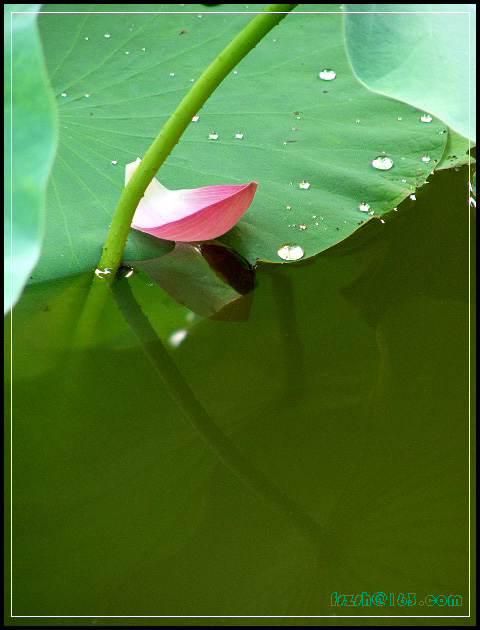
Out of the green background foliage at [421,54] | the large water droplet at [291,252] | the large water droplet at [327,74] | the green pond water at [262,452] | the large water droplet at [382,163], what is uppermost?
the large water droplet at [327,74]

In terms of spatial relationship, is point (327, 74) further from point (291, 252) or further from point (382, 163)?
point (291, 252)

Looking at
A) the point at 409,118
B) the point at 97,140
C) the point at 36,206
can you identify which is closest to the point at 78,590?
the point at 36,206

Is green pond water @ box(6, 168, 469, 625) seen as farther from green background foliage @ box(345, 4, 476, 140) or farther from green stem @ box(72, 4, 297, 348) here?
green background foliage @ box(345, 4, 476, 140)

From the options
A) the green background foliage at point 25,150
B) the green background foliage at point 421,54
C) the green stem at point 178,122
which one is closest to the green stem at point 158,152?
the green stem at point 178,122

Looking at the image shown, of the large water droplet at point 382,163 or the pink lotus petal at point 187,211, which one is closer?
the pink lotus petal at point 187,211

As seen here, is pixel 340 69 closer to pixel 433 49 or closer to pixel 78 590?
pixel 433 49

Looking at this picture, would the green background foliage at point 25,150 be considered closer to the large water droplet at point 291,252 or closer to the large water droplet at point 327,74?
the large water droplet at point 291,252

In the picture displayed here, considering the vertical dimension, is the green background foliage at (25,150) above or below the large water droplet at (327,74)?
below
